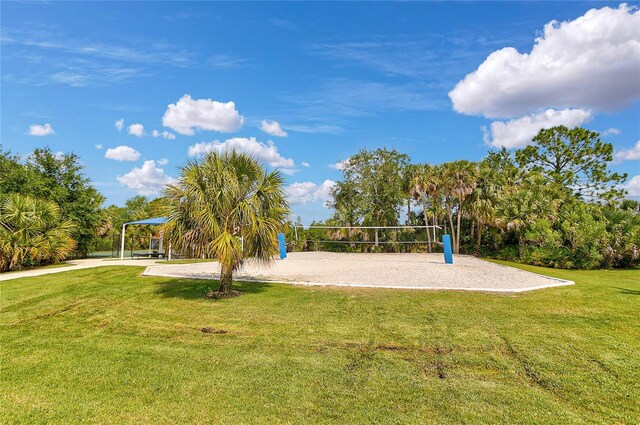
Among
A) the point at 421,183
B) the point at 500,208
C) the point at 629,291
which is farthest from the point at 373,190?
the point at 629,291

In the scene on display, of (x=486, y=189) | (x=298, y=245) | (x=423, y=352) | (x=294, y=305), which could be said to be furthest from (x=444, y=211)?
(x=423, y=352)

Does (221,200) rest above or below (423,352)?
above

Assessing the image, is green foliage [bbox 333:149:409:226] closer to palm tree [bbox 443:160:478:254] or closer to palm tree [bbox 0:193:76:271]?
palm tree [bbox 443:160:478:254]

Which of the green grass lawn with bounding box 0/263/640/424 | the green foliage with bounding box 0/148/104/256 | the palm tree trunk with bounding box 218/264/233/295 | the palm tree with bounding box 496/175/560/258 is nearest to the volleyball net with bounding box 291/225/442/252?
the palm tree with bounding box 496/175/560/258

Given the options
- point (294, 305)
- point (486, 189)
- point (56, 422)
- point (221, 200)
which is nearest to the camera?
point (56, 422)

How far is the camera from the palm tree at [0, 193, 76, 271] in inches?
603

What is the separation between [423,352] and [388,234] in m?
24.3

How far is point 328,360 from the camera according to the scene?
16.2 ft

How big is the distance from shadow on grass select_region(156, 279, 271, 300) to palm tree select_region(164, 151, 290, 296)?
0.82 metres

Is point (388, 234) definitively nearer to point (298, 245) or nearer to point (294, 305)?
point (298, 245)

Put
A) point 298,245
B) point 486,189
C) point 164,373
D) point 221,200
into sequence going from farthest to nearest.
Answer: point 298,245 < point 486,189 < point 221,200 < point 164,373

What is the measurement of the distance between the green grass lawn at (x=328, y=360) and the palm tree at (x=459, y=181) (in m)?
18.3

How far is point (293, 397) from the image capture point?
3.90 m

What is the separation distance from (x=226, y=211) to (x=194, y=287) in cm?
312
